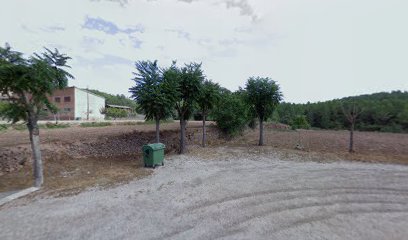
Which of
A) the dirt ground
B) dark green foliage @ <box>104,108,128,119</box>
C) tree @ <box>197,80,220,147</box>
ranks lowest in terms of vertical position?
the dirt ground

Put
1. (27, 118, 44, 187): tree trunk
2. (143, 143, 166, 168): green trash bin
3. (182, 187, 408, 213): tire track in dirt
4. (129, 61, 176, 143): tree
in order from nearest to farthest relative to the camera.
Result: 1. (182, 187, 408, 213): tire track in dirt
2. (27, 118, 44, 187): tree trunk
3. (143, 143, 166, 168): green trash bin
4. (129, 61, 176, 143): tree

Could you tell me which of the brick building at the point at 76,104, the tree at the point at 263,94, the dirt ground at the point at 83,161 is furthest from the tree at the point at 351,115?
the brick building at the point at 76,104

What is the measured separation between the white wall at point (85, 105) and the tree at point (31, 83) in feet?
167

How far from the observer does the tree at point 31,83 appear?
671cm

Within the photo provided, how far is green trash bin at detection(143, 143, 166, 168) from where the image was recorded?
33.2 feet

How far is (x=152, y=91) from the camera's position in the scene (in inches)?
461

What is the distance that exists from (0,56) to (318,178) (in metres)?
11.1

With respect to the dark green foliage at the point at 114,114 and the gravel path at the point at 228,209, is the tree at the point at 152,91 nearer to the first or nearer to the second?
the gravel path at the point at 228,209

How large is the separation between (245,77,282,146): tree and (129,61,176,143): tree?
630 centimetres

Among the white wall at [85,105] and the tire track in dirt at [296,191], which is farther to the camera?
the white wall at [85,105]

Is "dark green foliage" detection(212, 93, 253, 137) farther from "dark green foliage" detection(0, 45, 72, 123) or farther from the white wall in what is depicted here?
the white wall

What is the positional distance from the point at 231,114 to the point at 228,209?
1513 centimetres

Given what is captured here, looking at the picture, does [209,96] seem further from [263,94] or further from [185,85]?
[263,94]

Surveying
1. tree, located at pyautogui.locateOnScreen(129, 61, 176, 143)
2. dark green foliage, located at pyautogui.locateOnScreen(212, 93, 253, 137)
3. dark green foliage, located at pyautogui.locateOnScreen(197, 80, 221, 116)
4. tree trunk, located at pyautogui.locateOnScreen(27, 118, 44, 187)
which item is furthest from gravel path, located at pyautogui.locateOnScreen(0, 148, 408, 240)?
dark green foliage, located at pyautogui.locateOnScreen(212, 93, 253, 137)
